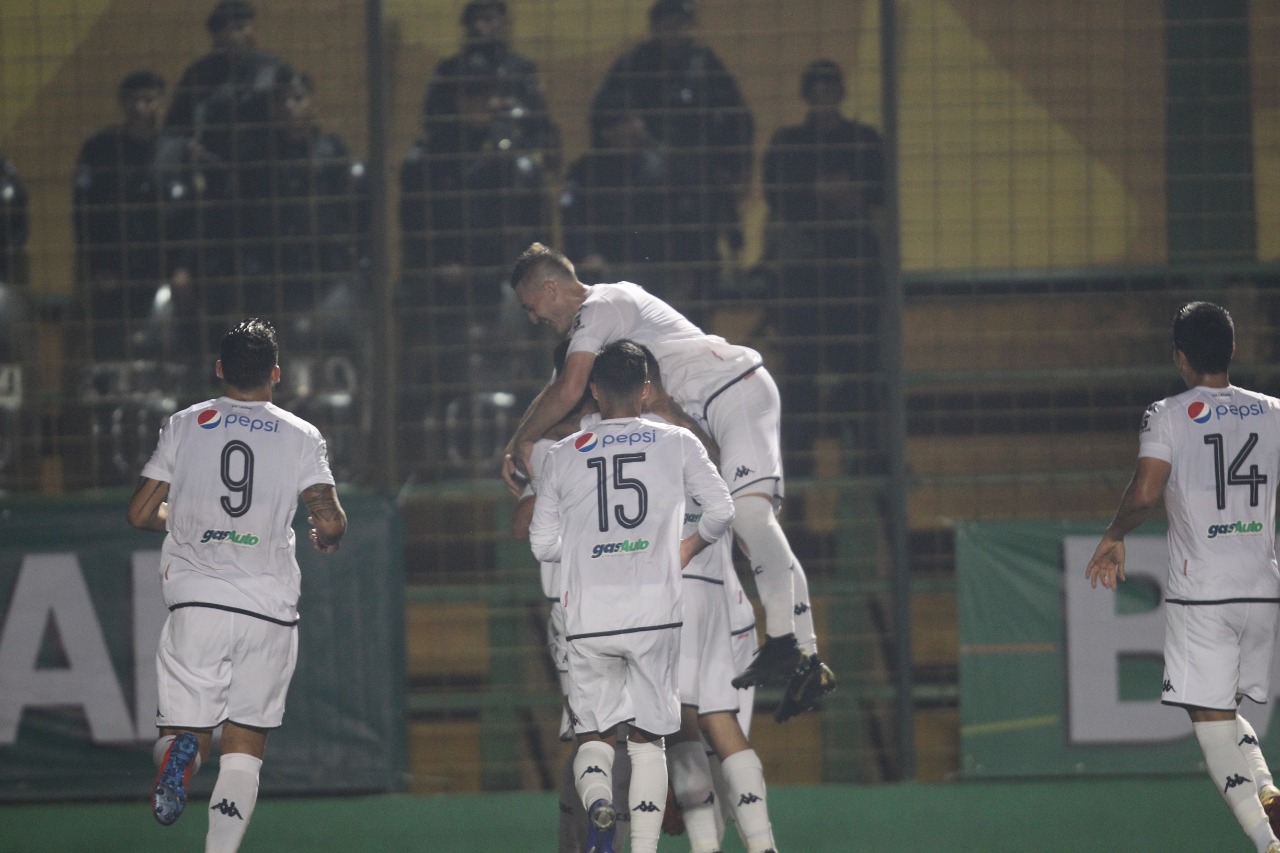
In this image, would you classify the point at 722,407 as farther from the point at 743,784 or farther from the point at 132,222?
the point at 132,222

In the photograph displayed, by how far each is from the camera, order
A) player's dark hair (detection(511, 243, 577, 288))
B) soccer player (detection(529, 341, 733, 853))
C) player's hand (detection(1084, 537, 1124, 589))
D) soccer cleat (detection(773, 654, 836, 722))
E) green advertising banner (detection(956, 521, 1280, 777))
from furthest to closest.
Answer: green advertising banner (detection(956, 521, 1280, 777))
player's dark hair (detection(511, 243, 577, 288))
soccer cleat (detection(773, 654, 836, 722))
player's hand (detection(1084, 537, 1124, 589))
soccer player (detection(529, 341, 733, 853))

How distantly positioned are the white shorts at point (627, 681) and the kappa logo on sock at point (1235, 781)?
193cm

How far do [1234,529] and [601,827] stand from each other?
2.46 m

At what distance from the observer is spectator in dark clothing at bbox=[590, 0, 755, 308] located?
8359 millimetres

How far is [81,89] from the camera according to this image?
27.9 feet

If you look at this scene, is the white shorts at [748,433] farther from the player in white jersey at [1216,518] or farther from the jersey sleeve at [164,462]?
the jersey sleeve at [164,462]

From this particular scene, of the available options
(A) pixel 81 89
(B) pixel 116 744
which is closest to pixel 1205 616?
(B) pixel 116 744

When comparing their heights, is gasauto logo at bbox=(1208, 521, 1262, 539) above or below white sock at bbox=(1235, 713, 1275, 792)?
above

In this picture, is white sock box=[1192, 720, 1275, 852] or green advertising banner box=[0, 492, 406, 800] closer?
white sock box=[1192, 720, 1275, 852]


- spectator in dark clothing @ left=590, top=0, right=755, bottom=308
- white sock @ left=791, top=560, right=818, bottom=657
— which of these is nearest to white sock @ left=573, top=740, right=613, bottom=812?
white sock @ left=791, top=560, right=818, bottom=657

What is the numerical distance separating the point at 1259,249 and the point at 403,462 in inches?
182

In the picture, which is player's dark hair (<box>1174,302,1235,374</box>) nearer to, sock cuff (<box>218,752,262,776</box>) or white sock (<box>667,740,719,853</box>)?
white sock (<box>667,740,719,853</box>)

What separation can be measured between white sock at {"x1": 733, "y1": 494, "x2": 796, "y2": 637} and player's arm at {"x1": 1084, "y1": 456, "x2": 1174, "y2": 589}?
1136mm

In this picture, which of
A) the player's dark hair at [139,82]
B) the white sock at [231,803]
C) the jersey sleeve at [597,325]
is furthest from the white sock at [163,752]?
the player's dark hair at [139,82]
